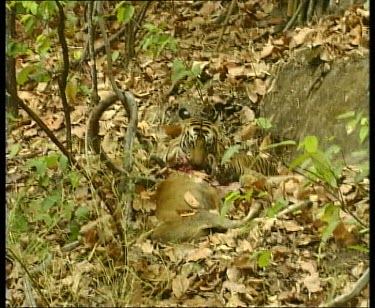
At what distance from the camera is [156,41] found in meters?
2.11

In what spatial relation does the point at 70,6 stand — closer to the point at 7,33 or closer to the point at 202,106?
the point at 7,33

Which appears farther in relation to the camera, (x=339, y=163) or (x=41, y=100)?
(x=41, y=100)

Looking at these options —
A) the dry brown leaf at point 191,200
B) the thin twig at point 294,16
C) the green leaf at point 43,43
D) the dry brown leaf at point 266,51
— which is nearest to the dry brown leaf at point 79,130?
the green leaf at point 43,43

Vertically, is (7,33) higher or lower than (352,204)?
higher

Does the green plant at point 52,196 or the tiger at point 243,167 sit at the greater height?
the tiger at point 243,167

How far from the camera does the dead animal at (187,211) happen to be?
2.08 m

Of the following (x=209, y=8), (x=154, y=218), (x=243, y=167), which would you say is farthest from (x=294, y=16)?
(x=154, y=218)

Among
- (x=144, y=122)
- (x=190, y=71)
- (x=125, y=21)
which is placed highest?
(x=125, y=21)

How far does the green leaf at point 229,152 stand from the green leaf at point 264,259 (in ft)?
0.90

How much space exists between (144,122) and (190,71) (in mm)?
189

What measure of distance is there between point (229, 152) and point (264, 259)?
1.01 ft

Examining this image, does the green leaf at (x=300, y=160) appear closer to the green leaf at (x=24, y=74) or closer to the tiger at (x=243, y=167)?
the tiger at (x=243, y=167)

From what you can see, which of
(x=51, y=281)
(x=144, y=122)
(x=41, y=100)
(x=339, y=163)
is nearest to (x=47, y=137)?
(x=41, y=100)

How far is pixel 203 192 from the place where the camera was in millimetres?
2123
